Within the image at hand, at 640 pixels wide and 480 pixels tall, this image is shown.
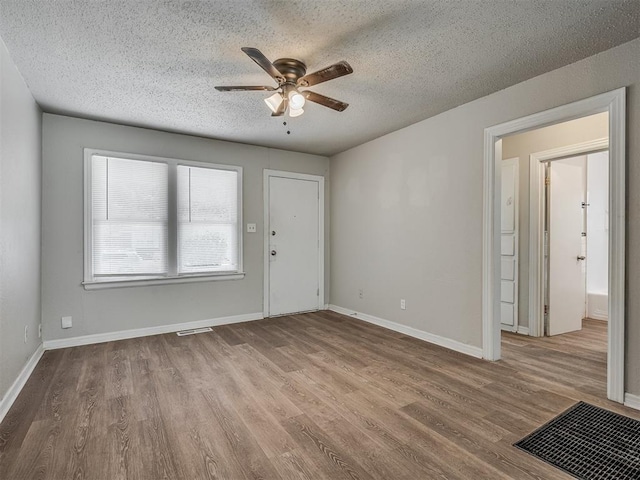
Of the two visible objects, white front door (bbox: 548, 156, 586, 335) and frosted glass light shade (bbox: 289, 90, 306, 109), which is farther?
white front door (bbox: 548, 156, 586, 335)

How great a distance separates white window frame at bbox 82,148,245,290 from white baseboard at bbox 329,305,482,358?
1.83 metres

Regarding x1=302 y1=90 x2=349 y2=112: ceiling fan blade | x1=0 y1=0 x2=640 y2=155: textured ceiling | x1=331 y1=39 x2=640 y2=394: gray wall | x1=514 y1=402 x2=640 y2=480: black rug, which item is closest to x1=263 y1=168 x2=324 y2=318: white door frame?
x1=331 y1=39 x2=640 y2=394: gray wall

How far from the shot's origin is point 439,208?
142 inches

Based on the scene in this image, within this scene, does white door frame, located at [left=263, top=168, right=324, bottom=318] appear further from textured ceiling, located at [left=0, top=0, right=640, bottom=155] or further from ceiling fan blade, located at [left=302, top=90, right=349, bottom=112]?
ceiling fan blade, located at [left=302, top=90, right=349, bottom=112]

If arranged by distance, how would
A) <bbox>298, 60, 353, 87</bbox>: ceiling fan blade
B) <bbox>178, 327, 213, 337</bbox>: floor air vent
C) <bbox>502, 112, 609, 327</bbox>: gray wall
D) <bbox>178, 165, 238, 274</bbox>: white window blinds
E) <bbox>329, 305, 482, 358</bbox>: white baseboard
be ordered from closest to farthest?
<bbox>298, 60, 353, 87</bbox>: ceiling fan blade < <bbox>329, 305, 482, 358</bbox>: white baseboard < <bbox>502, 112, 609, 327</bbox>: gray wall < <bbox>178, 327, 213, 337</bbox>: floor air vent < <bbox>178, 165, 238, 274</bbox>: white window blinds

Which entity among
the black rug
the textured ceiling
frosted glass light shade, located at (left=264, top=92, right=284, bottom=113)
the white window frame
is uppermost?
the textured ceiling

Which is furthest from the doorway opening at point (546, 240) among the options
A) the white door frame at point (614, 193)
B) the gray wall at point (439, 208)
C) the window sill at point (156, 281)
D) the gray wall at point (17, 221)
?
the gray wall at point (17, 221)

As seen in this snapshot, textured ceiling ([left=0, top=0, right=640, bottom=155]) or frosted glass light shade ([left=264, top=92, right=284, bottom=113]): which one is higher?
textured ceiling ([left=0, top=0, right=640, bottom=155])

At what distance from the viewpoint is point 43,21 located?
2.02 m

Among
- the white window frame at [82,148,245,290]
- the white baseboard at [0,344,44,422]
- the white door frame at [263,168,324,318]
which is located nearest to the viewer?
the white baseboard at [0,344,44,422]

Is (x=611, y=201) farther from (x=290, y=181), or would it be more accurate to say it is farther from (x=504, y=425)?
(x=290, y=181)

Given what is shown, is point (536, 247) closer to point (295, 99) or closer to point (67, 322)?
point (295, 99)

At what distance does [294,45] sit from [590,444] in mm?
3096

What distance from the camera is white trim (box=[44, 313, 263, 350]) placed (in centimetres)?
355
